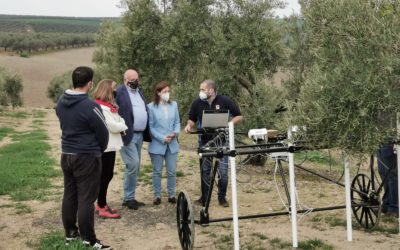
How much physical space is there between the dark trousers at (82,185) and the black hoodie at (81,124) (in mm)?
110

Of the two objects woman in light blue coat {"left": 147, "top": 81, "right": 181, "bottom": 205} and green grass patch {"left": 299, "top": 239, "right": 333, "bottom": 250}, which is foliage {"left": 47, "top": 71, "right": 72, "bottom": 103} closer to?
woman in light blue coat {"left": 147, "top": 81, "right": 181, "bottom": 205}

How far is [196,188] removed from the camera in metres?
10.6

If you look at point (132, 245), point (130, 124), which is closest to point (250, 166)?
point (130, 124)

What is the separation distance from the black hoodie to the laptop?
168cm

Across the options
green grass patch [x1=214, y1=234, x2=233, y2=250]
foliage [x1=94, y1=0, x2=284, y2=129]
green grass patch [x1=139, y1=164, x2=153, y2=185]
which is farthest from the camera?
foliage [x1=94, y1=0, x2=284, y2=129]

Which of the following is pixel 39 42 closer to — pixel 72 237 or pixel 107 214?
pixel 107 214

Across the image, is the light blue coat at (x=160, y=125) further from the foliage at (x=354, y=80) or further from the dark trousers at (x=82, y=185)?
the foliage at (x=354, y=80)

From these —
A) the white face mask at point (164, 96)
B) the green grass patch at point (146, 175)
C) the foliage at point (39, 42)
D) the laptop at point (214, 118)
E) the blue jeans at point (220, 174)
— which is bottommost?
the green grass patch at point (146, 175)

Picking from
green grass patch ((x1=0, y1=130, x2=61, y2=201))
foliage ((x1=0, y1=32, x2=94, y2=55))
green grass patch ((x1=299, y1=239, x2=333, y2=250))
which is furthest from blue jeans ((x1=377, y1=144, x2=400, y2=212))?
foliage ((x1=0, y1=32, x2=94, y2=55))

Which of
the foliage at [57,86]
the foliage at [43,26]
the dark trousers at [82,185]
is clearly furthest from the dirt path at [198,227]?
the foliage at [43,26]

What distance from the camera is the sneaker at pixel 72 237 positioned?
646cm

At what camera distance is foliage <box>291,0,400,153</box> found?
16.7 feet

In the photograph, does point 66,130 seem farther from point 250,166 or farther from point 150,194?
point 250,166

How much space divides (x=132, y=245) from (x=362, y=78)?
3829 millimetres
